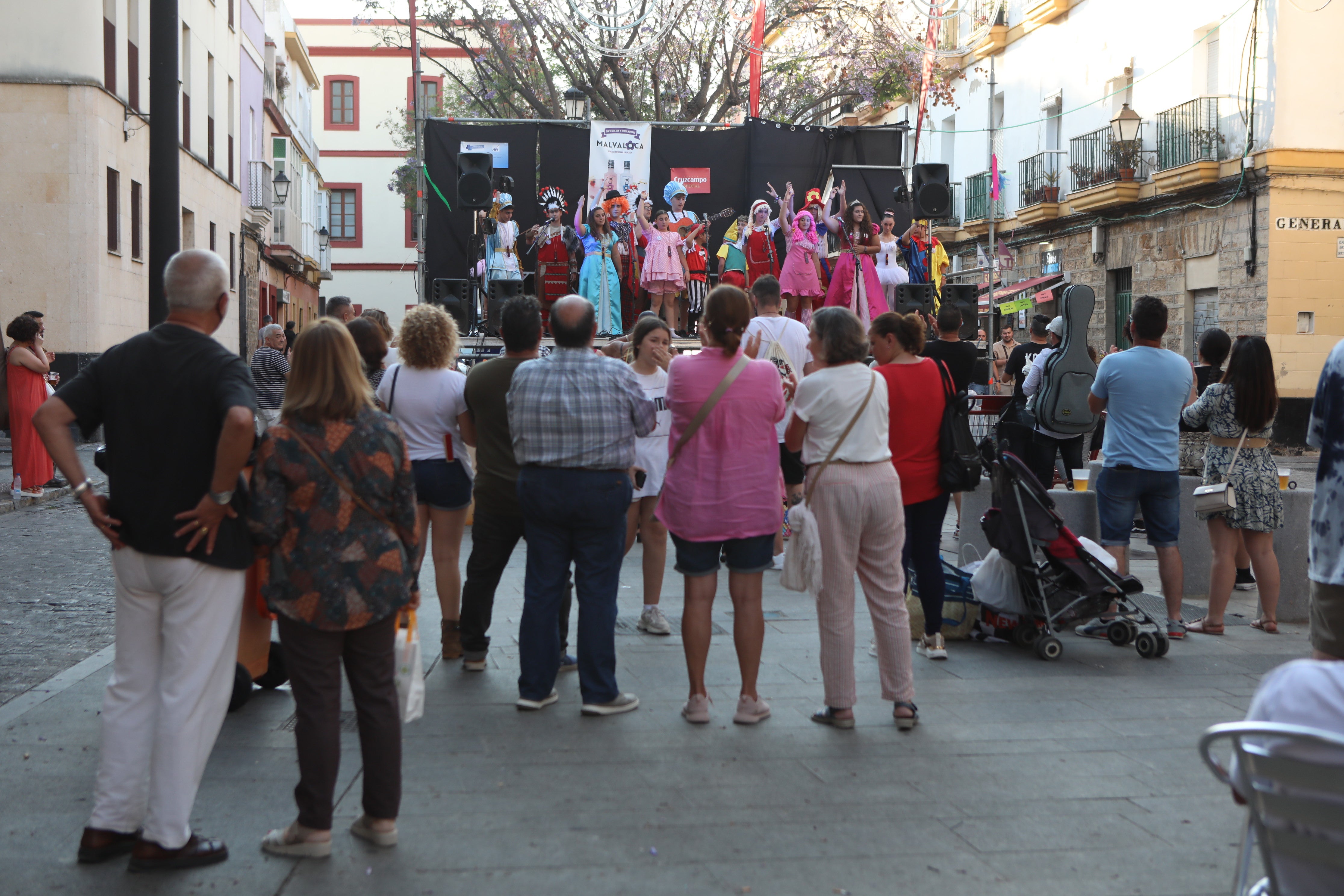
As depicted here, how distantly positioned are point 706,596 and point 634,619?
2.32 m

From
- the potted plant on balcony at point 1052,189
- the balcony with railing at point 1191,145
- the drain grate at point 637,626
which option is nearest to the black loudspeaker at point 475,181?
the drain grate at point 637,626

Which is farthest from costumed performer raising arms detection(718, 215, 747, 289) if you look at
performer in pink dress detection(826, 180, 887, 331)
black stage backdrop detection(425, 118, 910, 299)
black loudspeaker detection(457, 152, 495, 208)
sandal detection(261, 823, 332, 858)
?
sandal detection(261, 823, 332, 858)

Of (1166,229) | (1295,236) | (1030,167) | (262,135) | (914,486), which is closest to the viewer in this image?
(914,486)

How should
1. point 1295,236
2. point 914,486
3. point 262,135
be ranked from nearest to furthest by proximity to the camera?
point 914,486 → point 1295,236 → point 262,135

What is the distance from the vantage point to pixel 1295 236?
21.3m

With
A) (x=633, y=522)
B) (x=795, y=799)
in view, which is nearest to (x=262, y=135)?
(x=633, y=522)

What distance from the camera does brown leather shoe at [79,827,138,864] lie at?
12.3 ft

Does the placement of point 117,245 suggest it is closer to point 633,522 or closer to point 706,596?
point 633,522

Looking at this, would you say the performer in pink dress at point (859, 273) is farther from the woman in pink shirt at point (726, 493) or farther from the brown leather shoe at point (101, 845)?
the brown leather shoe at point (101, 845)

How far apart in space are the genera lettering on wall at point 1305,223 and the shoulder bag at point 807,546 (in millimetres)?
18831

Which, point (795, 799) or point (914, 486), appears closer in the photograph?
point (795, 799)

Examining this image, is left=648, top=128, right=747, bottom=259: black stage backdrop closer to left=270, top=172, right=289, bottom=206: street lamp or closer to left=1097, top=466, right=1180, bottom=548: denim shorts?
left=1097, top=466, right=1180, bottom=548: denim shorts

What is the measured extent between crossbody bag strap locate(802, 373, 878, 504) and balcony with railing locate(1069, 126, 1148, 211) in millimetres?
21482

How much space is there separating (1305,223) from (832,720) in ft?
63.8
